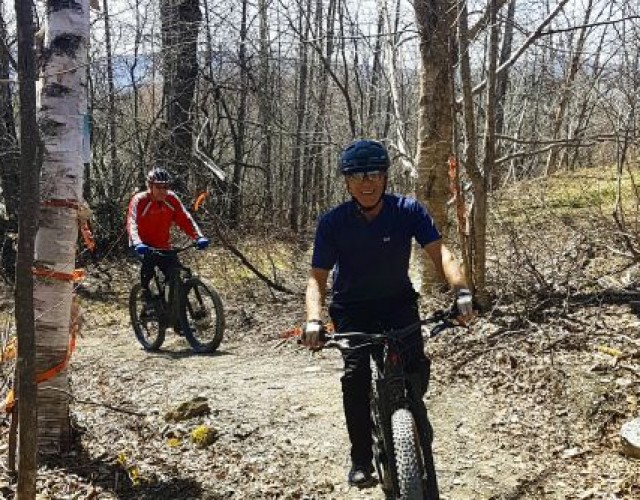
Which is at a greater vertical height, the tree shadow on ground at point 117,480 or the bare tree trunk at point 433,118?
the bare tree trunk at point 433,118

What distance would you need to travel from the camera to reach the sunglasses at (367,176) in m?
3.81

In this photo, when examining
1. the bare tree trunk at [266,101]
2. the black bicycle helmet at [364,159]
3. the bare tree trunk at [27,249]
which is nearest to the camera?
the bare tree trunk at [27,249]

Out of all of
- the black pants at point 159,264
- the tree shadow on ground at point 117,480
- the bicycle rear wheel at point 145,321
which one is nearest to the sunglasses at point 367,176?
the tree shadow on ground at point 117,480

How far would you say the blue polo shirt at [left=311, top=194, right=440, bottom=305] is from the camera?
3916 millimetres

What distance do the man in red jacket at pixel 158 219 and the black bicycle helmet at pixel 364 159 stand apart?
4451 millimetres

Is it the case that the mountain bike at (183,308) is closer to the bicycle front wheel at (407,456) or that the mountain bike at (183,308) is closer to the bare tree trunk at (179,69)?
the bicycle front wheel at (407,456)

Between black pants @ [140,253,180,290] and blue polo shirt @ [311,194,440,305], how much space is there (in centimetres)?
458

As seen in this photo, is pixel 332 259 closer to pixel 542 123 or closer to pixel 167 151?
pixel 167 151

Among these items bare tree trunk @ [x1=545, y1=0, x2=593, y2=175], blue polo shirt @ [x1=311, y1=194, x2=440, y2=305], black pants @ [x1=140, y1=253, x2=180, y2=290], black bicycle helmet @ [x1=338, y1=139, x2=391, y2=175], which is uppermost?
bare tree trunk @ [x1=545, y1=0, x2=593, y2=175]

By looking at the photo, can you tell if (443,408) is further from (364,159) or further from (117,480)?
(364,159)

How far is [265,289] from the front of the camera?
11414 millimetres

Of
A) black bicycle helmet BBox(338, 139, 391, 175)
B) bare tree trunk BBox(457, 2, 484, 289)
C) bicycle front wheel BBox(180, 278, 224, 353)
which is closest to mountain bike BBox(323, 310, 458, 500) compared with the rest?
black bicycle helmet BBox(338, 139, 391, 175)

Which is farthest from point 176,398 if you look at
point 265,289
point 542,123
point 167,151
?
point 542,123

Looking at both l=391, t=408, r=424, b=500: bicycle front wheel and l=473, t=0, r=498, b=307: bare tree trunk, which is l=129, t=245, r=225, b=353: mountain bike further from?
l=391, t=408, r=424, b=500: bicycle front wheel
